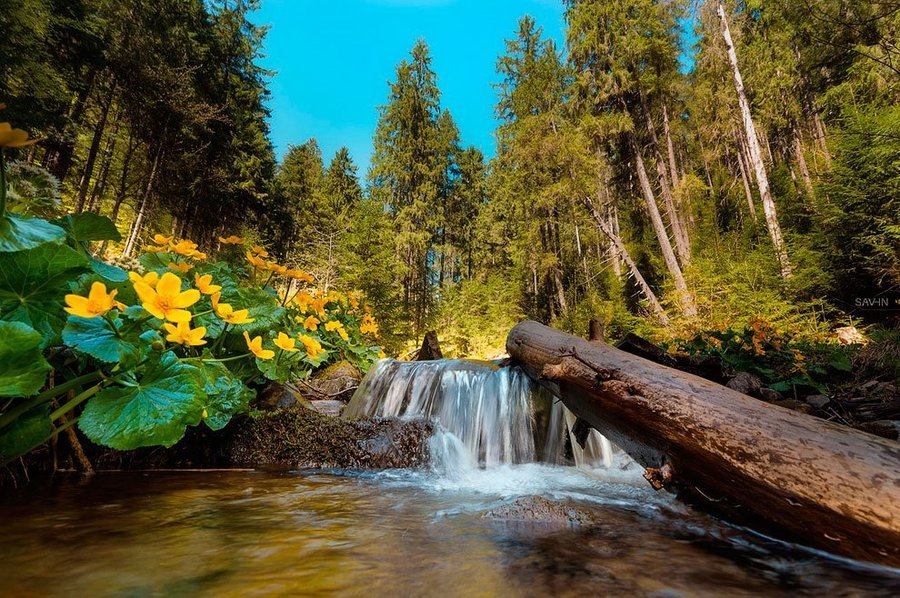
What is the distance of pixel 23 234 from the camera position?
4.12ft

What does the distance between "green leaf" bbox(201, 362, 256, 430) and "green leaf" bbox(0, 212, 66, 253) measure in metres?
1.02

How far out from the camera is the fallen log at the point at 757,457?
131cm

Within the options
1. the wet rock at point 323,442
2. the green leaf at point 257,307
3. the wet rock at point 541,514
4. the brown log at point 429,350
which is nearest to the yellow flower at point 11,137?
the green leaf at point 257,307

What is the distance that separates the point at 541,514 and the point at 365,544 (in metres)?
0.93

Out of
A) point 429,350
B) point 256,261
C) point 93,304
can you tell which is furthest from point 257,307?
point 429,350

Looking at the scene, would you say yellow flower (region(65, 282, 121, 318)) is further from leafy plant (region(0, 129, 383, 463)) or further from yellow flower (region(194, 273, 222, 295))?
yellow flower (region(194, 273, 222, 295))

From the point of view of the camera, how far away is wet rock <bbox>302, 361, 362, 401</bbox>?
208 inches

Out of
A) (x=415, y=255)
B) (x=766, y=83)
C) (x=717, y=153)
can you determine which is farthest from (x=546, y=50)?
(x=415, y=255)

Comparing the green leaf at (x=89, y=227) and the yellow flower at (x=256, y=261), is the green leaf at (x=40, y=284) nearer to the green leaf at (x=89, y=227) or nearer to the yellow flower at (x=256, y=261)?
the green leaf at (x=89, y=227)

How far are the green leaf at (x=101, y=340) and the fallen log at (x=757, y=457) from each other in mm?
2362

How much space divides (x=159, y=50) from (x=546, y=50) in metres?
14.5

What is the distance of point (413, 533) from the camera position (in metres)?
1.80

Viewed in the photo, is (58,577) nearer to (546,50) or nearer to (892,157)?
(892,157)

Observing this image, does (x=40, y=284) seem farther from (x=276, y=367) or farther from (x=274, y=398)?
(x=274, y=398)
